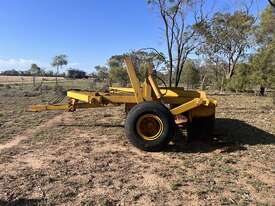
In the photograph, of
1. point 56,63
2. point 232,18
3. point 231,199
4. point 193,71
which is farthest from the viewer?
point 56,63

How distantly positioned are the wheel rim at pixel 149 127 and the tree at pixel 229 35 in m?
25.8

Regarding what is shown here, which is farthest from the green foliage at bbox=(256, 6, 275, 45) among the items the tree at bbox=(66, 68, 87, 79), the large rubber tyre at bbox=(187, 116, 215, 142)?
the tree at bbox=(66, 68, 87, 79)

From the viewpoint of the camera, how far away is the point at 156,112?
6.72 metres

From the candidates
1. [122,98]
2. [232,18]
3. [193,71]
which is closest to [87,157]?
[122,98]

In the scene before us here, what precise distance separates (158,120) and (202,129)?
1.37 meters

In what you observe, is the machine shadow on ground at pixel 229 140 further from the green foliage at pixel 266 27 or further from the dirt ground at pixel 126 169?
the green foliage at pixel 266 27

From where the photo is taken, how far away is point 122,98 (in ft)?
25.3

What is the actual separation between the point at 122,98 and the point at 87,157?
1764 millimetres

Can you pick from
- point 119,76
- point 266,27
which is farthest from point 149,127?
point 119,76

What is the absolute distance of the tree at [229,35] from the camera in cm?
3328

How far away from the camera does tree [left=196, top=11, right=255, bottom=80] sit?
1310 inches

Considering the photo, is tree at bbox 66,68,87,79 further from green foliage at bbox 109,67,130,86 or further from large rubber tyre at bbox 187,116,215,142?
large rubber tyre at bbox 187,116,215,142

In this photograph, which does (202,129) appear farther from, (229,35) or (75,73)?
(75,73)

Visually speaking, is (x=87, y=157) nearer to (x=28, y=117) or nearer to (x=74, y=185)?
(x=74, y=185)
